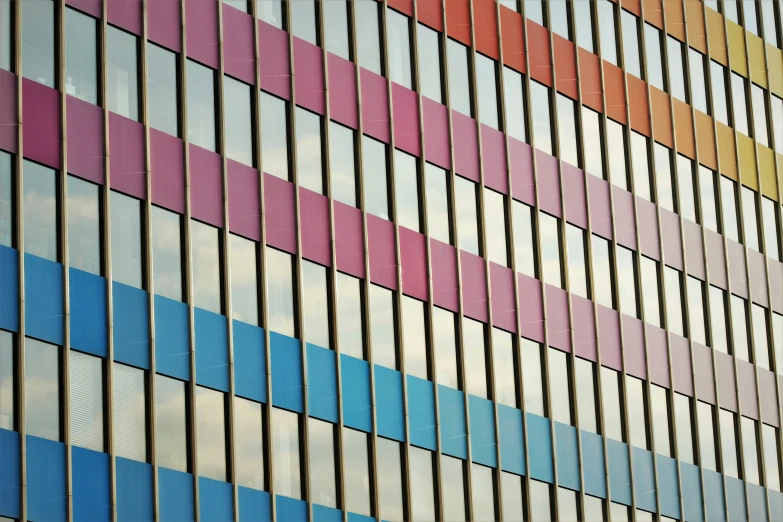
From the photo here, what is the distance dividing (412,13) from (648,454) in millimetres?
12950

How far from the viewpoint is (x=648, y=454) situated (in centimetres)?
3725

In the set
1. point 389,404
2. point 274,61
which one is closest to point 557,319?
point 389,404

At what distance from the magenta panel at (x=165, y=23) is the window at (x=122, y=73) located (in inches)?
20.8

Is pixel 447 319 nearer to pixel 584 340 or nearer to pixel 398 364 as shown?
pixel 398 364

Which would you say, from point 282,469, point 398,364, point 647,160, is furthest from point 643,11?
point 282,469

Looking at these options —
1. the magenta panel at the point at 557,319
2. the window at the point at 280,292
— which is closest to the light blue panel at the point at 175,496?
the window at the point at 280,292

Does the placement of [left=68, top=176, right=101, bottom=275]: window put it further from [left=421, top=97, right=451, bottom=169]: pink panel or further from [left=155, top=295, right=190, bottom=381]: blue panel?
[left=421, top=97, right=451, bottom=169]: pink panel

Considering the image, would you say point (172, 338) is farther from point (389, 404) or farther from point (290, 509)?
point (389, 404)

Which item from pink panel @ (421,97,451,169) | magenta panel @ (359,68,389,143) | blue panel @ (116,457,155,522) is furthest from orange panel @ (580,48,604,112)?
blue panel @ (116,457,155,522)

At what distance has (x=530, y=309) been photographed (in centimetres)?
3575

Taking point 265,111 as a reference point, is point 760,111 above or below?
above

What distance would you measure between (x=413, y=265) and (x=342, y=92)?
4440mm

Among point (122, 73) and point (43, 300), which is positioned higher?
point (122, 73)

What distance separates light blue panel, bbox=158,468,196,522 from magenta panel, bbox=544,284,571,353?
10669 millimetres
